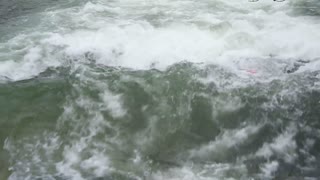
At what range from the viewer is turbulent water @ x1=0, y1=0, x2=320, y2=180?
18.2 feet

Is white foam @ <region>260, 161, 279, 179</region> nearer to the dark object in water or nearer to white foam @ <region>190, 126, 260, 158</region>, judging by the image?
white foam @ <region>190, 126, 260, 158</region>

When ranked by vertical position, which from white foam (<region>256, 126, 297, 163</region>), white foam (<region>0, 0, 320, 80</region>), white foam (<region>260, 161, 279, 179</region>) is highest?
white foam (<region>0, 0, 320, 80</region>)

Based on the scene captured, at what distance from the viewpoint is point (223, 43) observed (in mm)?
7688

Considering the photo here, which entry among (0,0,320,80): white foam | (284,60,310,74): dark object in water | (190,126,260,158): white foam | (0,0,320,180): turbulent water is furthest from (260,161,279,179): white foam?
(0,0,320,80): white foam

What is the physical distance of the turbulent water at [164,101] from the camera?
5562 mm

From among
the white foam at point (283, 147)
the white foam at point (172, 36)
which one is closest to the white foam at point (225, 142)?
the white foam at point (283, 147)

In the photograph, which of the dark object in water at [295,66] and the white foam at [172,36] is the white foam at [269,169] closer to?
the dark object in water at [295,66]

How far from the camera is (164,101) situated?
21.1ft

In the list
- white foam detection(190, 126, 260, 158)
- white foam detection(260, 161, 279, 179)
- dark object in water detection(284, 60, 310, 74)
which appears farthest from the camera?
dark object in water detection(284, 60, 310, 74)

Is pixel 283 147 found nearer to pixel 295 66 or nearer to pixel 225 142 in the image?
pixel 225 142

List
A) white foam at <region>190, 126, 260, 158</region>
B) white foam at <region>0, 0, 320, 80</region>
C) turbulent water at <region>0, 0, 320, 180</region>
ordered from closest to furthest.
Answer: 1. turbulent water at <region>0, 0, 320, 180</region>
2. white foam at <region>190, 126, 260, 158</region>
3. white foam at <region>0, 0, 320, 80</region>

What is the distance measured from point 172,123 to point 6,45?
3768mm

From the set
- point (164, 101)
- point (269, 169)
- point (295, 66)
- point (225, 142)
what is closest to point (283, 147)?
point (269, 169)

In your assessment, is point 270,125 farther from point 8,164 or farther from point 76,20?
point 76,20
